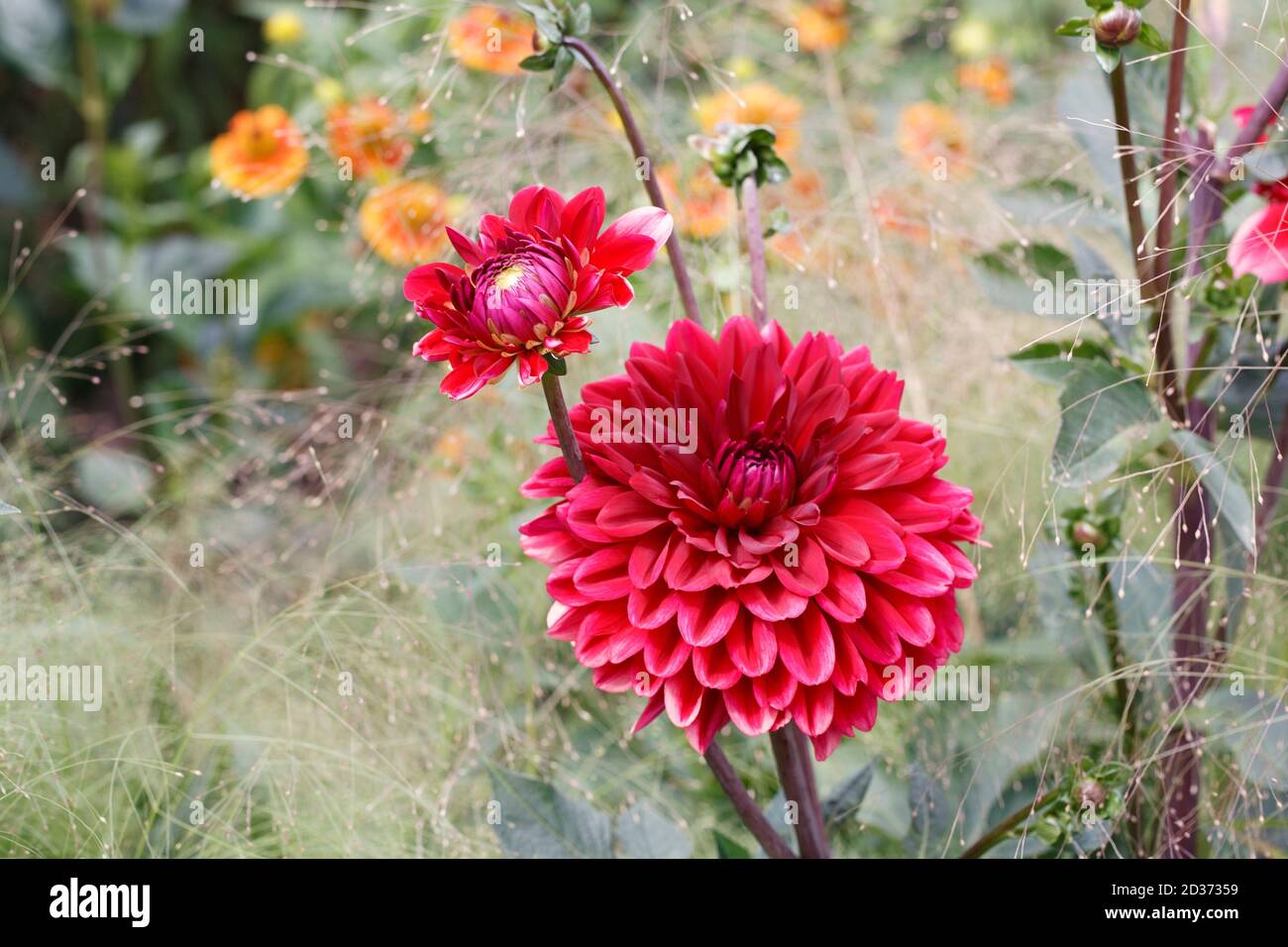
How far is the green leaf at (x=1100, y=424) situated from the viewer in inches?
15.2

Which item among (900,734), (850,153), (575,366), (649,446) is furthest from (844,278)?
(649,446)

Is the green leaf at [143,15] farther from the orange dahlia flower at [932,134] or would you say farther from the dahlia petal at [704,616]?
the dahlia petal at [704,616]

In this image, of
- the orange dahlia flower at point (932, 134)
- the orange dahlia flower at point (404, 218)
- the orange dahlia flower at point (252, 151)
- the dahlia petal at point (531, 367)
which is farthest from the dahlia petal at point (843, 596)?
the orange dahlia flower at point (252, 151)

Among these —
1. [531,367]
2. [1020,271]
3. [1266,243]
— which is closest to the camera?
[531,367]

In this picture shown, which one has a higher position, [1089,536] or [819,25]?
[819,25]

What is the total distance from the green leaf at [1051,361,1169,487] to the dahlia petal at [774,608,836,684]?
0.37 ft

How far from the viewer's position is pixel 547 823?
0.42 m

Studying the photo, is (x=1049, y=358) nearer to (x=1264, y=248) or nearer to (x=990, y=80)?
(x=1264, y=248)

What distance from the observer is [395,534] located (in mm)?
638

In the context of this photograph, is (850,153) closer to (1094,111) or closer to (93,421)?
(1094,111)

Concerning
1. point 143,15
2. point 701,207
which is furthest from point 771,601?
point 143,15

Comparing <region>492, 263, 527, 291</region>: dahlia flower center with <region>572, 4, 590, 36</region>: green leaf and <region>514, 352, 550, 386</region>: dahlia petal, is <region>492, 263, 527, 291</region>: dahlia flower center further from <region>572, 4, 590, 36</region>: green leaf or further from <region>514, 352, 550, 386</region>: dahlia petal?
<region>572, 4, 590, 36</region>: green leaf

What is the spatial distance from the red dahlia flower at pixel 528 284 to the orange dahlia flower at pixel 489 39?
0.34 metres

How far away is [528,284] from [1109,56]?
0.20m
